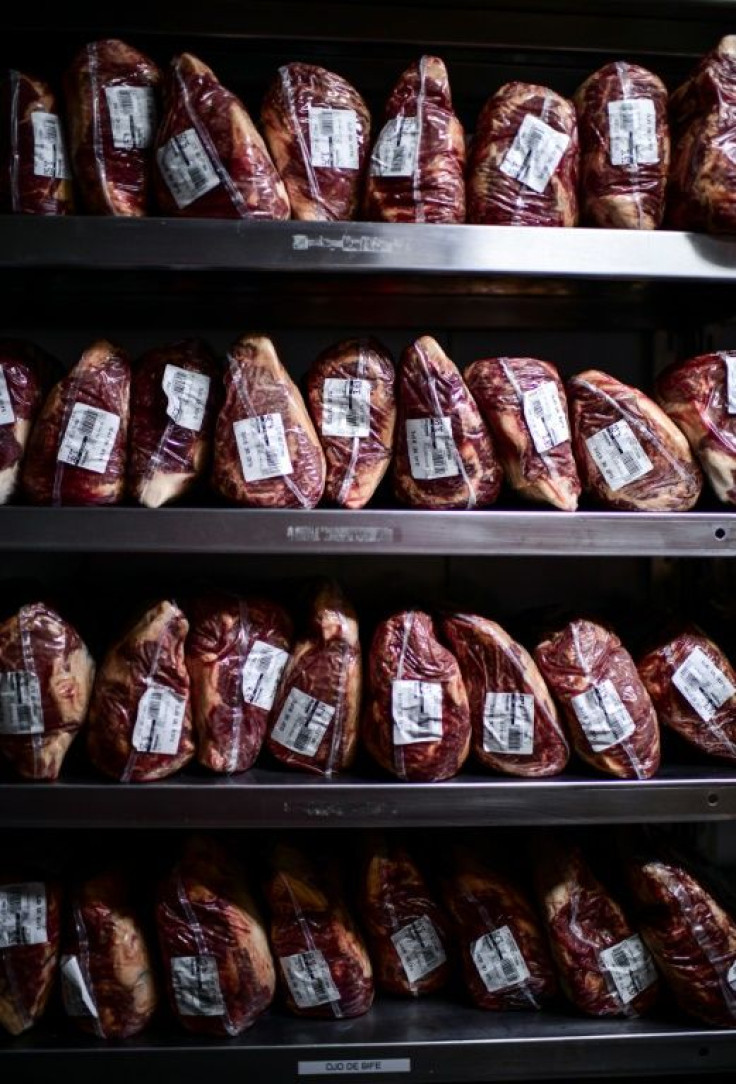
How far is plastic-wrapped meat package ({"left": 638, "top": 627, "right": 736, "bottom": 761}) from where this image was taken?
5.01 feet

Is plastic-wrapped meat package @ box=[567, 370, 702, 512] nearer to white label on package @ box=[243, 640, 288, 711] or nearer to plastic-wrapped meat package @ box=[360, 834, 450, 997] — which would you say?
white label on package @ box=[243, 640, 288, 711]

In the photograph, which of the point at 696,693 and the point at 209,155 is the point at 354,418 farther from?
the point at 696,693

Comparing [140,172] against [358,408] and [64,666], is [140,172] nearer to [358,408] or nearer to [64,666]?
[358,408]

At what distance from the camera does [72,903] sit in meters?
1.48

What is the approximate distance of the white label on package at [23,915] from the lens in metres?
1.45

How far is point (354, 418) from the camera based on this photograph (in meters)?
1.48

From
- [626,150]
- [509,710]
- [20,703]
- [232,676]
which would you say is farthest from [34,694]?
[626,150]

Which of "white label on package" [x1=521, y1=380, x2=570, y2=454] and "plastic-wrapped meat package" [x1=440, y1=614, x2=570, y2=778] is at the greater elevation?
"white label on package" [x1=521, y1=380, x2=570, y2=454]

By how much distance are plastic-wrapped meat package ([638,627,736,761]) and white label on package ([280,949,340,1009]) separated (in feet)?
2.23

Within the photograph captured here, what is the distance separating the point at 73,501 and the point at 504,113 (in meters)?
0.91

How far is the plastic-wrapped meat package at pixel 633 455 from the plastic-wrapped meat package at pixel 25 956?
1094 mm

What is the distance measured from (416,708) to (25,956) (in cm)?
71

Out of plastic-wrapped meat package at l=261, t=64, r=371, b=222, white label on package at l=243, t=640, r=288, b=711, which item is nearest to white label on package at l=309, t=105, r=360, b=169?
plastic-wrapped meat package at l=261, t=64, r=371, b=222

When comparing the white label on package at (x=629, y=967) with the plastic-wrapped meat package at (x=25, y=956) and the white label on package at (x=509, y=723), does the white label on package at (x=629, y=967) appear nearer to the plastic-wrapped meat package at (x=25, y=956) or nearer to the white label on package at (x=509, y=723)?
the white label on package at (x=509, y=723)
